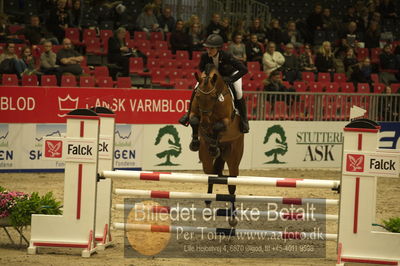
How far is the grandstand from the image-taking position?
15.6 meters

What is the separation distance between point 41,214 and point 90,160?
86cm

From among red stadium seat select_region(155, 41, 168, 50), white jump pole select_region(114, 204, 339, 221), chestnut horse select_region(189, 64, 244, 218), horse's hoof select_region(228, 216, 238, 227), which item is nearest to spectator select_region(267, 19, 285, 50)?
red stadium seat select_region(155, 41, 168, 50)

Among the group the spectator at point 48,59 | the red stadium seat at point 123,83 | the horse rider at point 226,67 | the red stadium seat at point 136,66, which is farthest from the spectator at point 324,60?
the horse rider at point 226,67

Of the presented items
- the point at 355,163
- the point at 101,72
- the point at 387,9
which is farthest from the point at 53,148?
the point at 387,9

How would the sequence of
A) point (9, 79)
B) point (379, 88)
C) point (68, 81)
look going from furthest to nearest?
point (379, 88)
point (68, 81)
point (9, 79)

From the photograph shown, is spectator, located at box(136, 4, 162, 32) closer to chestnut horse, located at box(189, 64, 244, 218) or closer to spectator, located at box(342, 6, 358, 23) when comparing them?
spectator, located at box(342, 6, 358, 23)

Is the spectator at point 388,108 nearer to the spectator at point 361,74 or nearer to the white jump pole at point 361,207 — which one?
the spectator at point 361,74

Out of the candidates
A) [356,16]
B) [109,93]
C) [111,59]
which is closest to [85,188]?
[109,93]

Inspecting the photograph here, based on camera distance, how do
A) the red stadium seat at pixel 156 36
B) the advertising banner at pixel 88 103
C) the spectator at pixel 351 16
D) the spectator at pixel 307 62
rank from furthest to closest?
the spectator at pixel 351 16 → the spectator at pixel 307 62 → the red stadium seat at pixel 156 36 → the advertising banner at pixel 88 103

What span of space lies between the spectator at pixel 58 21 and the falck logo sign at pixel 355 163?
37.8 feet

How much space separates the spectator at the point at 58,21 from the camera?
691 inches

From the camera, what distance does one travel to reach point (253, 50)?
18.8 m

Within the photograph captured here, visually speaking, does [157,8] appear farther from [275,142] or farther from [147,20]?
[275,142]

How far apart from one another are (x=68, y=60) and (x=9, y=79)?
166cm
